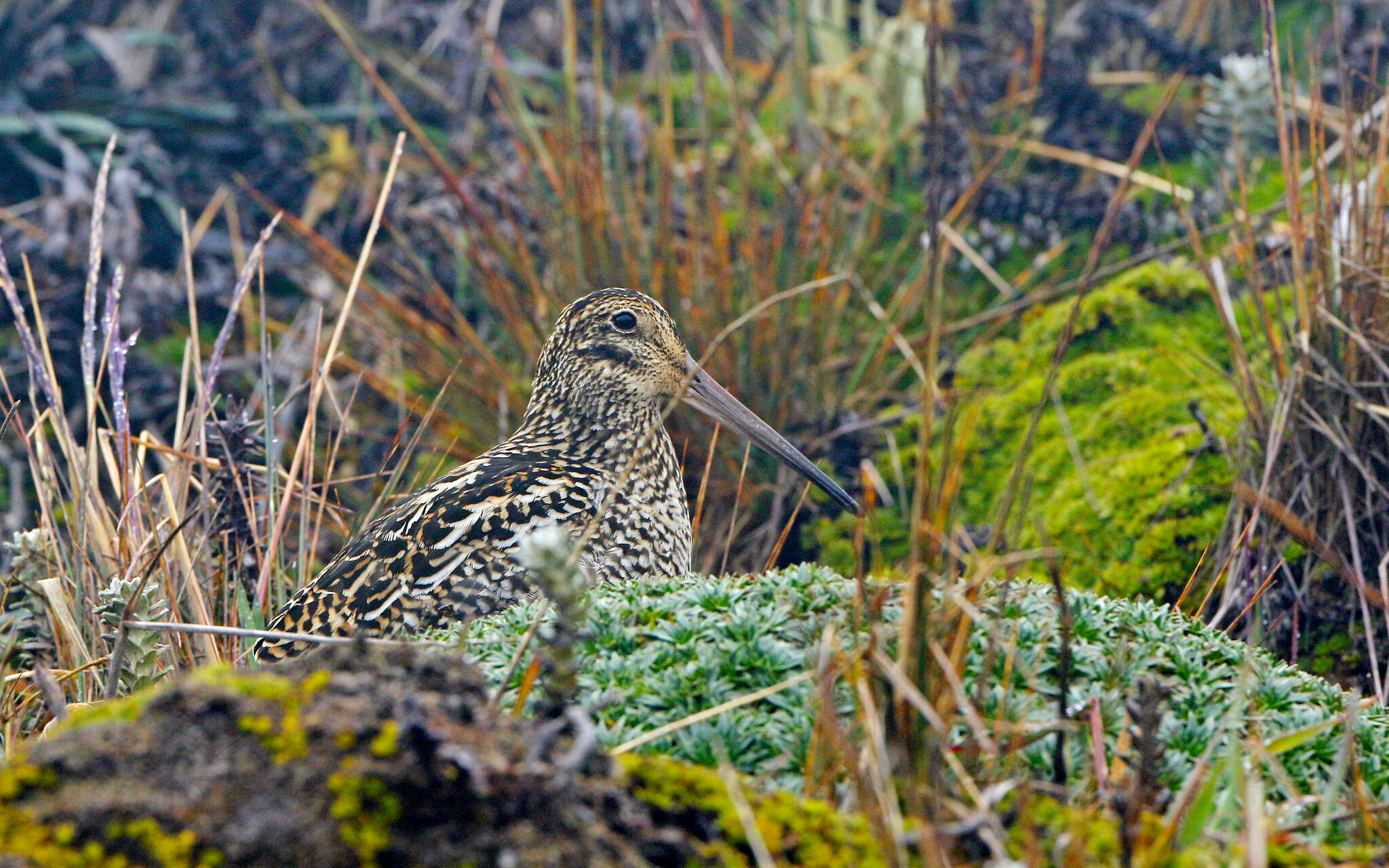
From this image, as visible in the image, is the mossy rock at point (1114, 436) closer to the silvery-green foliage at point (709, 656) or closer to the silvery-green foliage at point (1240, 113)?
the silvery-green foliage at point (1240, 113)

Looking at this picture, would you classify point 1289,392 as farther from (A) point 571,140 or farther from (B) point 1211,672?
(A) point 571,140

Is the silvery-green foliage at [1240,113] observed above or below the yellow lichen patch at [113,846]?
above

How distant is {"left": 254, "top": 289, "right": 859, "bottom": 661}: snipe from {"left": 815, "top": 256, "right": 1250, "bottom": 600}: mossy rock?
63 centimetres

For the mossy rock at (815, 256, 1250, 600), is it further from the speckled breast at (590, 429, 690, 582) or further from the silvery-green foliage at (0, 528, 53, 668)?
the silvery-green foliage at (0, 528, 53, 668)

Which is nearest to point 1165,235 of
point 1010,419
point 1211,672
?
point 1010,419

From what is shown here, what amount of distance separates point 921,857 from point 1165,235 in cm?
438

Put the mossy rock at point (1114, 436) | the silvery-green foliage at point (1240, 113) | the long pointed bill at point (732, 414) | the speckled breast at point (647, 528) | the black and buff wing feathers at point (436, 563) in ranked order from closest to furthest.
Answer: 1. the black and buff wing feathers at point (436, 563)
2. the speckled breast at point (647, 528)
3. the long pointed bill at point (732, 414)
4. the mossy rock at point (1114, 436)
5. the silvery-green foliage at point (1240, 113)

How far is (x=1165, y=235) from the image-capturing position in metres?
5.56

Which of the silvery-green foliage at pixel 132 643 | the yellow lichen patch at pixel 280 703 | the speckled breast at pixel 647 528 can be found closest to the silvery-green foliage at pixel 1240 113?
the speckled breast at pixel 647 528

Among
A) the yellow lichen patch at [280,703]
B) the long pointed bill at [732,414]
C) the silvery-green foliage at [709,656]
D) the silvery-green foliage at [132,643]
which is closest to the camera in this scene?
the yellow lichen patch at [280,703]

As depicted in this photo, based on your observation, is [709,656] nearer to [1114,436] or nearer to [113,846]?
[113,846]

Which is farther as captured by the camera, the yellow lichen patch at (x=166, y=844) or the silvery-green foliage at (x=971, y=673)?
the silvery-green foliage at (x=971, y=673)

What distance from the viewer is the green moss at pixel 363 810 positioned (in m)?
1.60

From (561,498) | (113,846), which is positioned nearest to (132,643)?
(561,498)
